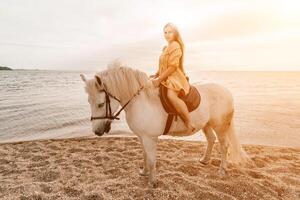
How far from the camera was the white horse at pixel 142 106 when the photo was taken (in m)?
3.95

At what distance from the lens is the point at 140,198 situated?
4.18 meters

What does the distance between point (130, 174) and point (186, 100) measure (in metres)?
1.99

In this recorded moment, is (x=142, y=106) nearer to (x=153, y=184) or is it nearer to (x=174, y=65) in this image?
(x=174, y=65)

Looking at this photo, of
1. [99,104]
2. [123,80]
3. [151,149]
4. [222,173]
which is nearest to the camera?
[99,104]

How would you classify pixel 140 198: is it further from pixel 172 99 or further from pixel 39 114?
pixel 39 114

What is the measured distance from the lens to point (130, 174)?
5.17 metres

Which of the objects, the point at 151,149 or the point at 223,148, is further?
the point at 223,148

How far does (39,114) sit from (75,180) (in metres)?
9.38

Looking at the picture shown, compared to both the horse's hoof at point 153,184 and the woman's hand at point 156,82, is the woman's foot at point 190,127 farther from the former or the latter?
the horse's hoof at point 153,184

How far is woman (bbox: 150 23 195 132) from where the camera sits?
4164 mm

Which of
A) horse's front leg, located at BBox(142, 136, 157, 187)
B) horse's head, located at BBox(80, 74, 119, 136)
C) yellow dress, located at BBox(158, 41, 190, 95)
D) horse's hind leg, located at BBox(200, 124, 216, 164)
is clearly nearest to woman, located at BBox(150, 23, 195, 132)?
yellow dress, located at BBox(158, 41, 190, 95)

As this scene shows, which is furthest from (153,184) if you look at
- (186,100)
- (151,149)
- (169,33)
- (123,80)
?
(169,33)

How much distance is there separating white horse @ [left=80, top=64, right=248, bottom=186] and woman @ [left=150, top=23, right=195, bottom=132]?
0.27 metres

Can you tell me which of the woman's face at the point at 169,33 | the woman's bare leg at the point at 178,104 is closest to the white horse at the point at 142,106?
the woman's bare leg at the point at 178,104
